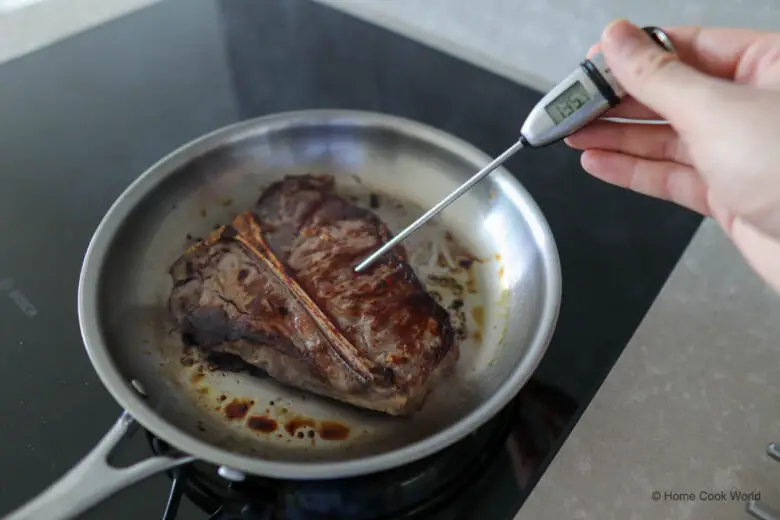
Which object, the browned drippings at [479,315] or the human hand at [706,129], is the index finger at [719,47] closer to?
the human hand at [706,129]

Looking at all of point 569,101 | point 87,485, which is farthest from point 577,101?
point 87,485

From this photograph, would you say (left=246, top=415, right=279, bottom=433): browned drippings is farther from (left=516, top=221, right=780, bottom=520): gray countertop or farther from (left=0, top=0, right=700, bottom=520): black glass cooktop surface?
(left=516, top=221, right=780, bottom=520): gray countertop

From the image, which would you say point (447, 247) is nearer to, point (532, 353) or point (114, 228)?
point (532, 353)

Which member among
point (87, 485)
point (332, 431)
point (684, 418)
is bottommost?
point (684, 418)

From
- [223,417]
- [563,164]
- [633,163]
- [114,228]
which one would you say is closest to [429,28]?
[563,164]

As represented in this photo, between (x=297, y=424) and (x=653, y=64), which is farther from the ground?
(x=653, y=64)

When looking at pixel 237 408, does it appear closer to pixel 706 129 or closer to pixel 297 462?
pixel 297 462

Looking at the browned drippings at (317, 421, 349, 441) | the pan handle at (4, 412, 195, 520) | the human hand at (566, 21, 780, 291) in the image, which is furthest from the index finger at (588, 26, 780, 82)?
the pan handle at (4, 412, 195, 520)
